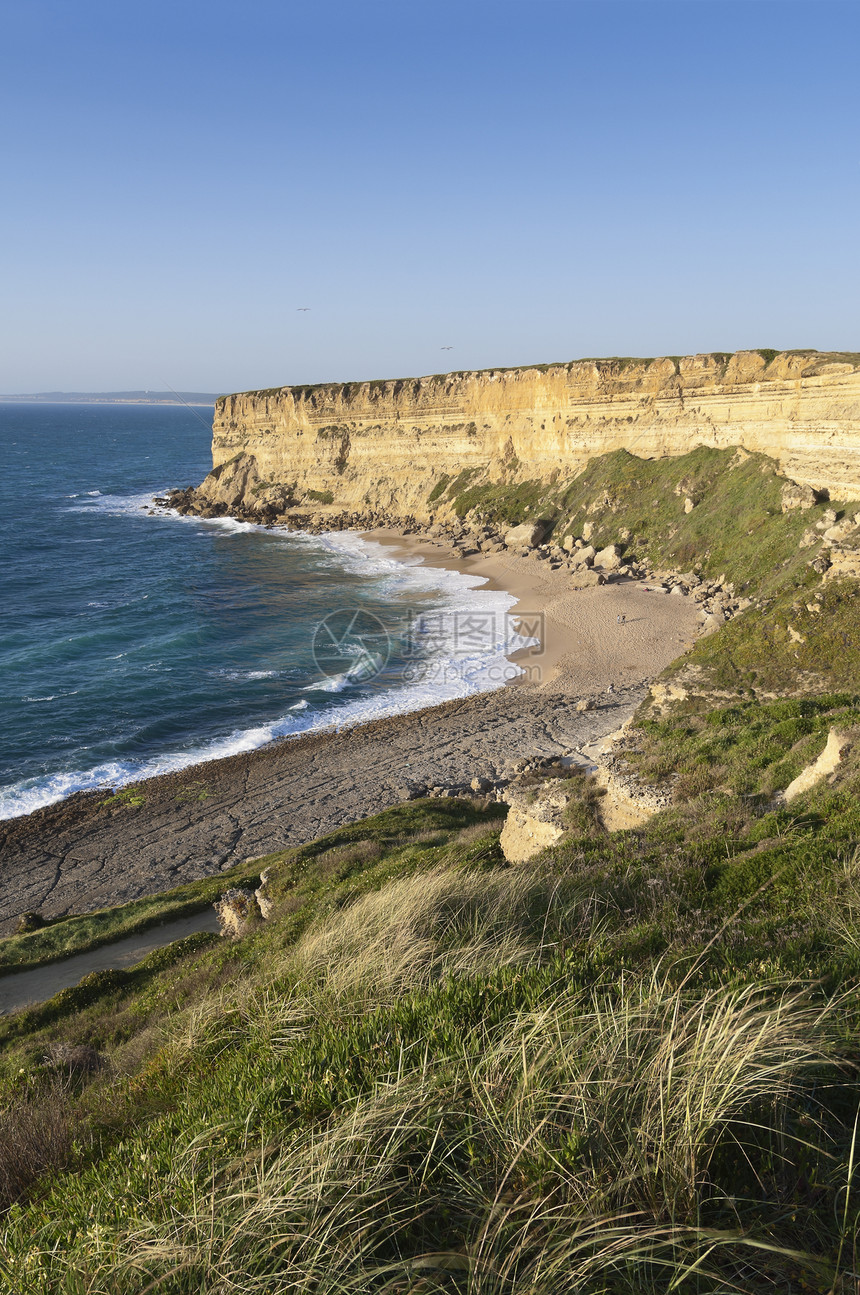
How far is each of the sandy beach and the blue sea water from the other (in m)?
1.61

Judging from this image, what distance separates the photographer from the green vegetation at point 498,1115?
2824 mm

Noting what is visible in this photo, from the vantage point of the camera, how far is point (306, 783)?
77.0 ft

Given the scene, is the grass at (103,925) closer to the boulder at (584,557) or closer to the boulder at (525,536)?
the boulder at (584,557)

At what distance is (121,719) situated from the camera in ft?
95.0

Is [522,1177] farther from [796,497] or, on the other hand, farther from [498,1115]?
[796,497]

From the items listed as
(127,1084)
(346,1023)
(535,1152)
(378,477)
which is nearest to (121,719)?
(127,1084)

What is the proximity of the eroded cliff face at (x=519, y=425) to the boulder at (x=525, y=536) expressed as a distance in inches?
293

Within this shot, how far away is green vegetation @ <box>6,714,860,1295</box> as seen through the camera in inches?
111

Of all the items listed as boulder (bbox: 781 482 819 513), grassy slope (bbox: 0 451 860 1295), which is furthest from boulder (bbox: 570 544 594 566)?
grassy slope (bbox: 0 451 860 1295)

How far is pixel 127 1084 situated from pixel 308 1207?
3999 millimetres

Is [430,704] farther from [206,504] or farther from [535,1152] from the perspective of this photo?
[206,504]

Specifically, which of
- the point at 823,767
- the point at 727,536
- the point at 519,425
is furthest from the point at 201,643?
the point at 519,425

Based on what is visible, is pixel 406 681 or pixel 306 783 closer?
pixel 306 783

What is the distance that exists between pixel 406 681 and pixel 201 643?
12.4 meters
